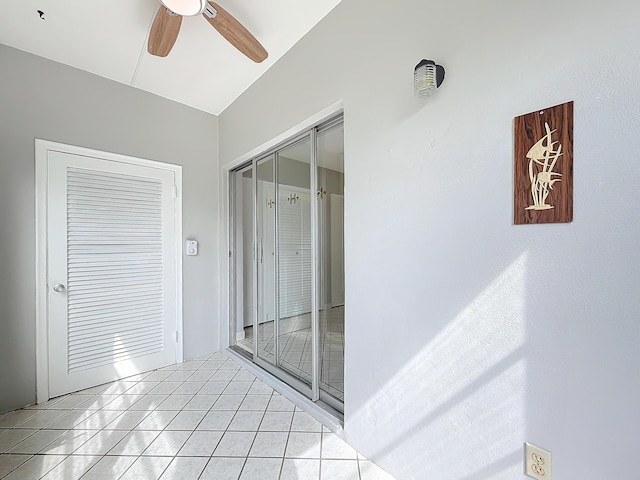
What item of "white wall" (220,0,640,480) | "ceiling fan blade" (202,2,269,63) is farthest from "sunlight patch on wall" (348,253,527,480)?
"ceiling fan blade" (202,2,269,63)

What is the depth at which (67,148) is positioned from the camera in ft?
7.65

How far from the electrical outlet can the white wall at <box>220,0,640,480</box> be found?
0.08 feet

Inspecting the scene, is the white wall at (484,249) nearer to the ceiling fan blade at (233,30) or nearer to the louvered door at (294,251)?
the ceiling fan blade at (233,30)

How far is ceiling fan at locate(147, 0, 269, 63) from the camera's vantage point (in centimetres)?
145

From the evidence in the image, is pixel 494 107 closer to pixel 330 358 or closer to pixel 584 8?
pixel 584 8

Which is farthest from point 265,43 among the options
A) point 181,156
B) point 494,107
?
point 494,107

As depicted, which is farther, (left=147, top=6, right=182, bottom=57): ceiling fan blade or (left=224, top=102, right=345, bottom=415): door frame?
(left=224, top=102, right=345, bottom=415): door frame

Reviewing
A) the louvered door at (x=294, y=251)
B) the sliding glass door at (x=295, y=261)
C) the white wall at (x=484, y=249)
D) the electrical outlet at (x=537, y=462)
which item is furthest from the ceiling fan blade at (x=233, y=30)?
the electrical outlet at (x=537, y=462)

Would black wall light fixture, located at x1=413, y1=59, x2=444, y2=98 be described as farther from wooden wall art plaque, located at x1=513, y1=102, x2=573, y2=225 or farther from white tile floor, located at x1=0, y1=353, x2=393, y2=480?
white tile floor, located at x1=0, y1=353, x2=393, y2=480

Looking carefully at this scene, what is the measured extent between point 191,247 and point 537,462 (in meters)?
3.01

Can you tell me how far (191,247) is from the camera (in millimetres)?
2992

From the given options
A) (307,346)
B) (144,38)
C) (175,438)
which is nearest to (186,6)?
(144,38)

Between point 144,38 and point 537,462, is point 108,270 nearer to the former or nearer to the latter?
point 144,38

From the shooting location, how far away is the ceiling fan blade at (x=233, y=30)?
150 cm
